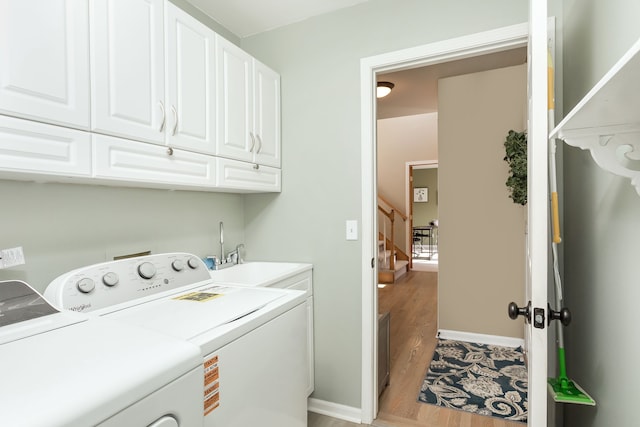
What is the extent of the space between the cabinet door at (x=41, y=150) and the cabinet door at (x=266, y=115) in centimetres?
98

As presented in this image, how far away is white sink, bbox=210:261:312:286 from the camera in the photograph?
1753mm

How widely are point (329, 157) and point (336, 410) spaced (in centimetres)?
154

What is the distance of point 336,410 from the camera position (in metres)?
2.10

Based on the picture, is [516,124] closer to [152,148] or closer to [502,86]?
[502,86]

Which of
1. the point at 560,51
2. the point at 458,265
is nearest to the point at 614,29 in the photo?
the point at 560,51

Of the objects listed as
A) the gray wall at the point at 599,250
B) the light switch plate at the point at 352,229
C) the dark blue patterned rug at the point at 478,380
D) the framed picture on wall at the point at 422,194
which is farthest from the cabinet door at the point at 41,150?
the framed picture on wall at the point at 422,194

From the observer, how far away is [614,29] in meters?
1.02

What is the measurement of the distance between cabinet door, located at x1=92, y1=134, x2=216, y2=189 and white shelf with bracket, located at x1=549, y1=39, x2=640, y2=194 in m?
1.42

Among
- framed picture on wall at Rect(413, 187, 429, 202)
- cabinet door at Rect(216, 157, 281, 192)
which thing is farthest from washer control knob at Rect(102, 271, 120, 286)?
framed picture on wall at Rect(413, 187, 429, 202)

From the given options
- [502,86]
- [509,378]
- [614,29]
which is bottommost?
[509,378]

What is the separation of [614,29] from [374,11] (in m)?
1.28

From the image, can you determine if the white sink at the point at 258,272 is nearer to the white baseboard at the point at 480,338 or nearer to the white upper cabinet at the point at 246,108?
the white upper cabinet at the point at 246,108

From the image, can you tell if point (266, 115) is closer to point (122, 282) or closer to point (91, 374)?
point (122, 282)

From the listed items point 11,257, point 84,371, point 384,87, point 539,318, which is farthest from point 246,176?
point 384,87
